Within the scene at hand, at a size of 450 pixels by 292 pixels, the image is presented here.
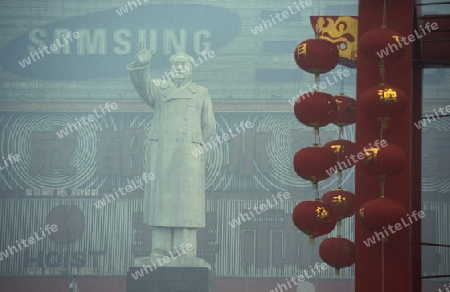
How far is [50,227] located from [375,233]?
25.6 feet

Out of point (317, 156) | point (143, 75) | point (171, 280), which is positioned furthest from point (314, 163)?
point (171, 280)

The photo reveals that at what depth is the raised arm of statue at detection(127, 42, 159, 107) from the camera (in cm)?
725

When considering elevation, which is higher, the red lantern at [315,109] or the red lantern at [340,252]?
the red lantern at [315,109]

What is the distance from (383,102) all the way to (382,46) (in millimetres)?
184

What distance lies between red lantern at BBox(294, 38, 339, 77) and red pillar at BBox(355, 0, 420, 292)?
106 mm

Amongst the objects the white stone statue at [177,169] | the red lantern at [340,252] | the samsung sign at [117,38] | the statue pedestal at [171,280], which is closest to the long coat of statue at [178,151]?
the white stone statue at [177,169]

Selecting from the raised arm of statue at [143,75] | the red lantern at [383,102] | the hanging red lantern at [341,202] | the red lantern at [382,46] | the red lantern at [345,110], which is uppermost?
the raised arm of statue at [143,75]

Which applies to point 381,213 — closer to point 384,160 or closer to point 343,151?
point 384,160

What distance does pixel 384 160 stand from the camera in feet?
8.71

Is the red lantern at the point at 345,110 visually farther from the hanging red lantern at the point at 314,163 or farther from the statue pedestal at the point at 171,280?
the statue pedestal at the point at 171,280

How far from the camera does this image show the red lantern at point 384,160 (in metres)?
2.66

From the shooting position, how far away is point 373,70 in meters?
2.88

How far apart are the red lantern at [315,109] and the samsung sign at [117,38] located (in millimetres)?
7597

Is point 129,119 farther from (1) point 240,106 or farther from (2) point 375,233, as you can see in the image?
(2) point 375,233
